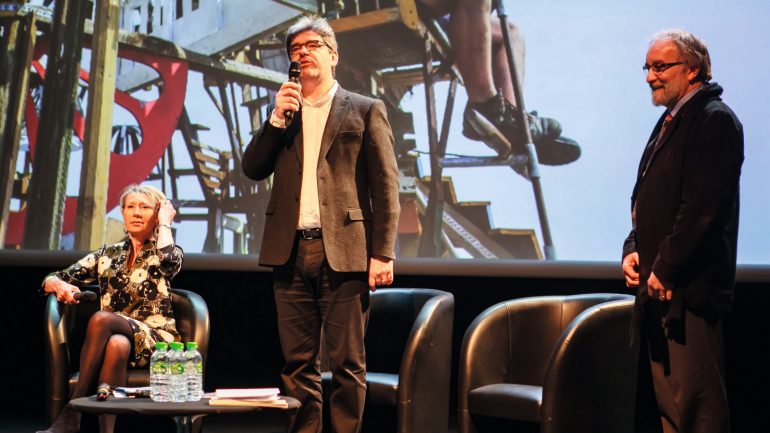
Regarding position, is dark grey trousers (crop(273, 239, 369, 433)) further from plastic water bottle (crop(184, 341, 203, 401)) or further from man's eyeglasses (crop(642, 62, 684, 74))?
man's eyeglasses (crop(642, 62, 684, 74))

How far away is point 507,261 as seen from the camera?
153 inches

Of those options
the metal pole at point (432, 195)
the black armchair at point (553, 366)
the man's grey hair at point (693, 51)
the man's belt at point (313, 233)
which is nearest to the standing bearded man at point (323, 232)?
the man's belt at point (313, 233)

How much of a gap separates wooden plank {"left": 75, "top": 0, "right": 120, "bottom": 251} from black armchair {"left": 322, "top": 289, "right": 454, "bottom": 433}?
148 centimetres

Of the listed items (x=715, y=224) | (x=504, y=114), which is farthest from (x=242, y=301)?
(x=715, y=224)

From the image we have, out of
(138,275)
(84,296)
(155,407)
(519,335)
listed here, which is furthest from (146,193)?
(519,335)

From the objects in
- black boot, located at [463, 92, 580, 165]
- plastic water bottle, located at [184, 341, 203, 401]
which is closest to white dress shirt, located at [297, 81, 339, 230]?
plastic water bottle, located at [184, 341, 203, 401]

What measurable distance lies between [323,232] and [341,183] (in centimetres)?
17

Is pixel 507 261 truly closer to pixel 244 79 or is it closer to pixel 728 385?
pixel 728 385

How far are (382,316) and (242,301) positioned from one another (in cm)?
99

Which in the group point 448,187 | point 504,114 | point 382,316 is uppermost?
point 504,114

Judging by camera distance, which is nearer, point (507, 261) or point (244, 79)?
point (507, 261)

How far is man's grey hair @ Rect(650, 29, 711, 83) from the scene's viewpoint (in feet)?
7.72

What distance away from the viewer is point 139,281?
346cm

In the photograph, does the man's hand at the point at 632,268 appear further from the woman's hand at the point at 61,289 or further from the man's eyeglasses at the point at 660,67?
the woman's hand at the point at 61,289
